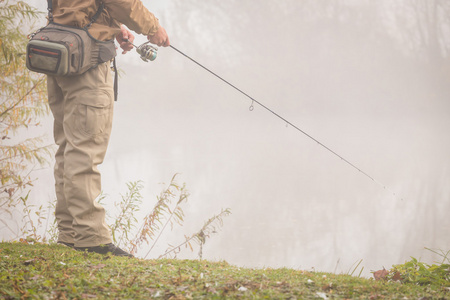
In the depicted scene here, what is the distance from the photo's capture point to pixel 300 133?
20578 millimetres

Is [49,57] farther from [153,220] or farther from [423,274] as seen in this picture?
[423,274]

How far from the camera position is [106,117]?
3.03m

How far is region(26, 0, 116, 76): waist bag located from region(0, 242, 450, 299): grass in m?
1.14

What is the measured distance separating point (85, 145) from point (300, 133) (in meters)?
18.1

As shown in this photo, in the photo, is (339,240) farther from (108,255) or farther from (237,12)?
(237,12)

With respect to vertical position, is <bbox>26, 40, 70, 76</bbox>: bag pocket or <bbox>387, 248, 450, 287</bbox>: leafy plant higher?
<bbox>26, 40, 70, 76</bbox>: bag pocket

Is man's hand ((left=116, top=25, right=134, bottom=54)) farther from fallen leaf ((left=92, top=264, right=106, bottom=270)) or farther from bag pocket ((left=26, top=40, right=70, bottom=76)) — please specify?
fallen leaf ((left=92, top=264, right=106, bottom=270))

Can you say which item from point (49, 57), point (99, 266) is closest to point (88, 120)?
point (49, 57)

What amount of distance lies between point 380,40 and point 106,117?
88.7 feet

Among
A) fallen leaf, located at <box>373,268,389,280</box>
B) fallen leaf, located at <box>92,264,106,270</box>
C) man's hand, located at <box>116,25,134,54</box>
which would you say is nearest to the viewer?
fallen leaf, located at <box>92,264,106,270</box>

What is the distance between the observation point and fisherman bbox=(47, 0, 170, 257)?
2.92 meters

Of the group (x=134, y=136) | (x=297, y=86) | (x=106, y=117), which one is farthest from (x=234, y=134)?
(x=106, y=117)

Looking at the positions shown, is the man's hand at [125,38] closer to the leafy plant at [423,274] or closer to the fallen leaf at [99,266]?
the fallen leaf at [99,266]

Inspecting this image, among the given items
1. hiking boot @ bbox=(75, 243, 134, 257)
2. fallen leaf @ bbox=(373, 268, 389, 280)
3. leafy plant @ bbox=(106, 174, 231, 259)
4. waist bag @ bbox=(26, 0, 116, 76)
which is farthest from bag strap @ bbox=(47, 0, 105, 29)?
fallen leaf @ bbox=(373, 268, 389, 280)
